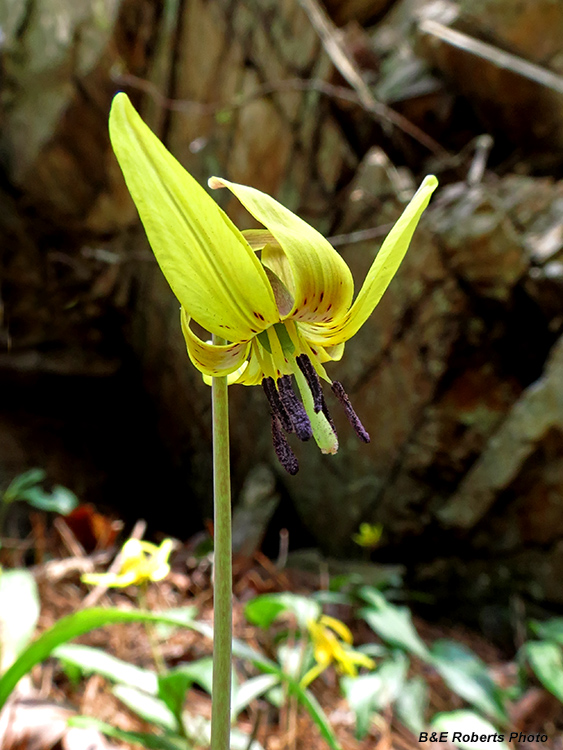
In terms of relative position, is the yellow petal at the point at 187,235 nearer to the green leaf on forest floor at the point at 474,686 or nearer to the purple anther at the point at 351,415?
the purple anther at the point at 351,415

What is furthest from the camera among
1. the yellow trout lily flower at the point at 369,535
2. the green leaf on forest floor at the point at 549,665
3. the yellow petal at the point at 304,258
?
the yellow trout lily flower at the point at 369,535

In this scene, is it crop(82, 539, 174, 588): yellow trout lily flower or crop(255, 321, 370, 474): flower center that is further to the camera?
crop(82, 539, 174, 588): yellow trout lily flower

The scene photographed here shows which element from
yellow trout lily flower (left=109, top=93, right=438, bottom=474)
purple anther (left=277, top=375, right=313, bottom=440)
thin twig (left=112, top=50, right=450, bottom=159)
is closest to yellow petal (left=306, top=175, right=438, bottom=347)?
yellow trout lily flower (left=109, top=93, right=438, bottom=474)

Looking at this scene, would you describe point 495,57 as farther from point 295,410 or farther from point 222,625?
point 222,625

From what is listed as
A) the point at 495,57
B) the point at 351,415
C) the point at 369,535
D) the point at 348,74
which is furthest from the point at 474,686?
the point at 348,74

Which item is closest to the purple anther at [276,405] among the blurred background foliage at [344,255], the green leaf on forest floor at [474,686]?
the green leaf on forest floor at [474,686]

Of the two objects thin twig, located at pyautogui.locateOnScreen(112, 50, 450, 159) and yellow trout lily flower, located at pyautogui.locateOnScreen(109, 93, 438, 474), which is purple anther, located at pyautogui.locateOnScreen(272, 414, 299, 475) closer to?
yellow trout lily flower, located at pyautogui.locateOnScreen(109, 93, 438, 474)
